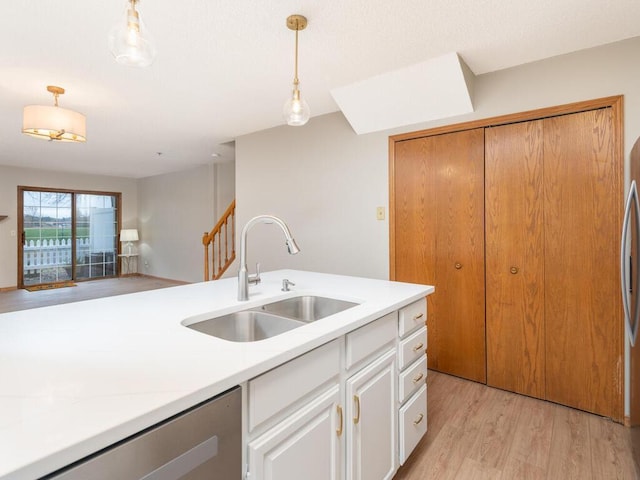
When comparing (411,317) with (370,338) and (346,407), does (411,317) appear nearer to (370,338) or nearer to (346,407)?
(370,338)

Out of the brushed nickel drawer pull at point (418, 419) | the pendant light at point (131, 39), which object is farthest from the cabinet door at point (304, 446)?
the pendant light at point (131, 39)

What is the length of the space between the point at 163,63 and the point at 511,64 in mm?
2354

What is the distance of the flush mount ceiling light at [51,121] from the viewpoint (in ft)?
8.50

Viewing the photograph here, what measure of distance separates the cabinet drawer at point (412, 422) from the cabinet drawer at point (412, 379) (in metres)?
0.05

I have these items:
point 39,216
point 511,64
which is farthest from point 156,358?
point 39,216

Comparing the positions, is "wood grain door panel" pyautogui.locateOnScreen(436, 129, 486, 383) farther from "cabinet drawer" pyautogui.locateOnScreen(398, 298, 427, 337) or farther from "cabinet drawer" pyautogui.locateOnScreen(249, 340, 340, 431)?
"cabinet drawer" pyautogui.locateOnScreen(249, 340, 340, 431)

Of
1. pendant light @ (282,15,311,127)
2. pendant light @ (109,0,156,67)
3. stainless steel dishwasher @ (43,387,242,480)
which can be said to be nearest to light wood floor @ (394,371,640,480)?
stainless steel dishwasher @ (43,387,242,480)

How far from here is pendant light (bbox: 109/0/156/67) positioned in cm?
110

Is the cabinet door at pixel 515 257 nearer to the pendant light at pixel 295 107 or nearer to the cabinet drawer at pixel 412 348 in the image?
the cabinet drawer at pixel 412 348

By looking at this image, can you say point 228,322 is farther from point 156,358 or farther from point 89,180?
point 89,180

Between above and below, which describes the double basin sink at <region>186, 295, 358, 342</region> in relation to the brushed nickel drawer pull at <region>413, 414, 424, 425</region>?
above

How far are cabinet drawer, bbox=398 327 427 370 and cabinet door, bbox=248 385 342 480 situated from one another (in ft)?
1.67

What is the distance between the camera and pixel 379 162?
2.99 metres

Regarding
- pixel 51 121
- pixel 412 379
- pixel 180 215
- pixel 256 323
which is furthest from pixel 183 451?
pixel 180 215
